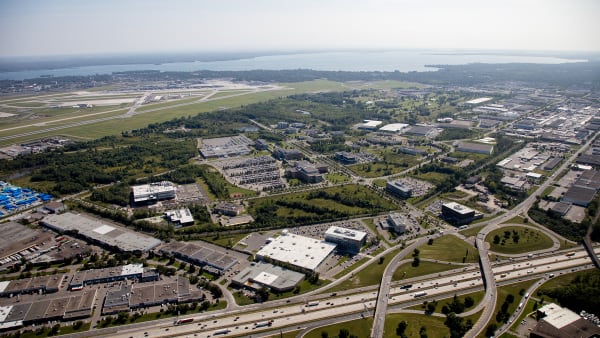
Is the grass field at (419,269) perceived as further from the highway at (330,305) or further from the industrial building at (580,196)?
the industrial building at (580,196)

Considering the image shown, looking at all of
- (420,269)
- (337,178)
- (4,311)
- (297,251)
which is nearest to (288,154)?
(337,178)

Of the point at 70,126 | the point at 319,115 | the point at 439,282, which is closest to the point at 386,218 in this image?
the point at 439,282

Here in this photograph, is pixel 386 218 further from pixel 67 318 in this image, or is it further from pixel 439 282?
pixel 67 318

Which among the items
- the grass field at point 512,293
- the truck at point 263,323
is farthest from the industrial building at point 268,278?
the grass field at point 512,293

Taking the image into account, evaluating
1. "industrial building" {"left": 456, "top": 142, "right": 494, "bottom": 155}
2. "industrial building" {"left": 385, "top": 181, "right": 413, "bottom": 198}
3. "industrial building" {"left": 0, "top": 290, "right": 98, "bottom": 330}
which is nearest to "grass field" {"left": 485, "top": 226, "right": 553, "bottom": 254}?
"industrial building" {"left": 385, "top": 181, "right": 413, "bottom": 198}

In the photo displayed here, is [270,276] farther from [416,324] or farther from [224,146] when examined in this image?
[224,146]
